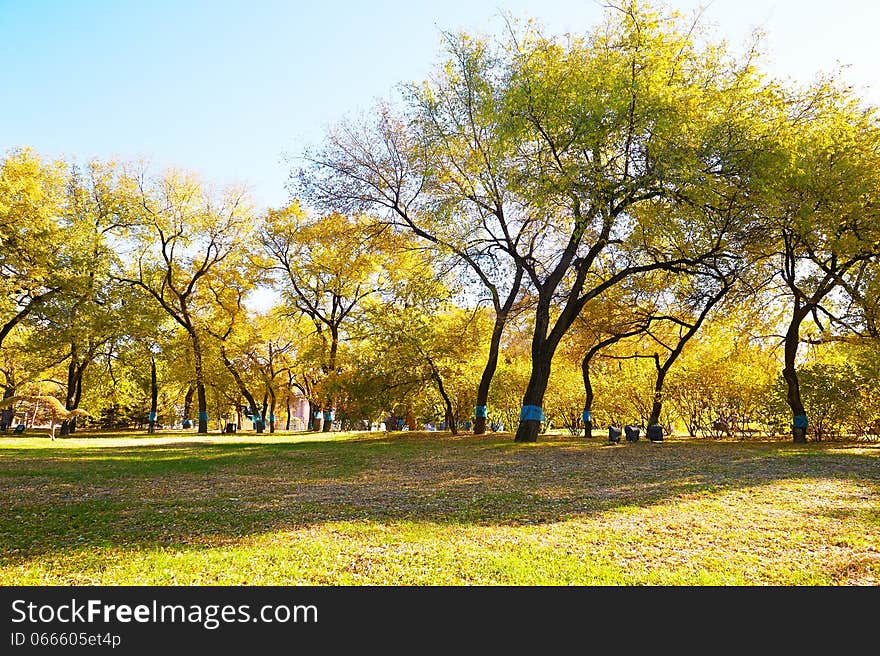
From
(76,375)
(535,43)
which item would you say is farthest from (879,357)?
(76,375)

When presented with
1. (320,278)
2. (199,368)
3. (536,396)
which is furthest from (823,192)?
(199,368)

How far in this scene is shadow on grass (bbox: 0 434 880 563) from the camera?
5602mm

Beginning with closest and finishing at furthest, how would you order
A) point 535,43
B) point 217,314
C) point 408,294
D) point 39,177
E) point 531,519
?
point 531,519, point 535,43, point 408,294, point 39,177, point 217,314

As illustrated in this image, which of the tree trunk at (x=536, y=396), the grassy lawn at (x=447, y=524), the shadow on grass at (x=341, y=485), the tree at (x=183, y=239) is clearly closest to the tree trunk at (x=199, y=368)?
the tree at (x=183, y=239)

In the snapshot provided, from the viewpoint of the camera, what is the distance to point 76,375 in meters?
30.3

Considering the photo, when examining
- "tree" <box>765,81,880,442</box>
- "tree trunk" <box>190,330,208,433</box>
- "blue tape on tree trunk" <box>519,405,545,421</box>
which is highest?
"tree" <box>765,81,880,442</box>

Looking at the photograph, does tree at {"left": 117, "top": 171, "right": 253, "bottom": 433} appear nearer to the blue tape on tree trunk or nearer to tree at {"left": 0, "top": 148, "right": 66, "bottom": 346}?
tree at {"left": 0, "top": 148, "right": 66, "bottom": 346}

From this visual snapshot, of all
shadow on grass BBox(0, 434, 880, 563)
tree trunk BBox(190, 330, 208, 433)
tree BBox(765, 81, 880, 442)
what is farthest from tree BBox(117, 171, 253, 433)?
tree BBox(765, 81, 880, 442)

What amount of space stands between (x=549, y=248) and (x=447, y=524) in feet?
50.5

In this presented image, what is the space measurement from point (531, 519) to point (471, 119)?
41.1ft

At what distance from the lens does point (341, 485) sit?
28.1ft

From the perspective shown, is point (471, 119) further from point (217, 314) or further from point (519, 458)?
point (217, 314)

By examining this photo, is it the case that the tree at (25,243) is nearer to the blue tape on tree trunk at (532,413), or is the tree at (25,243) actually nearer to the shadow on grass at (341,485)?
the shadow on grass at (341,485)

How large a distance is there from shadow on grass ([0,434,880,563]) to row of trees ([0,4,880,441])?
16.2 ft
